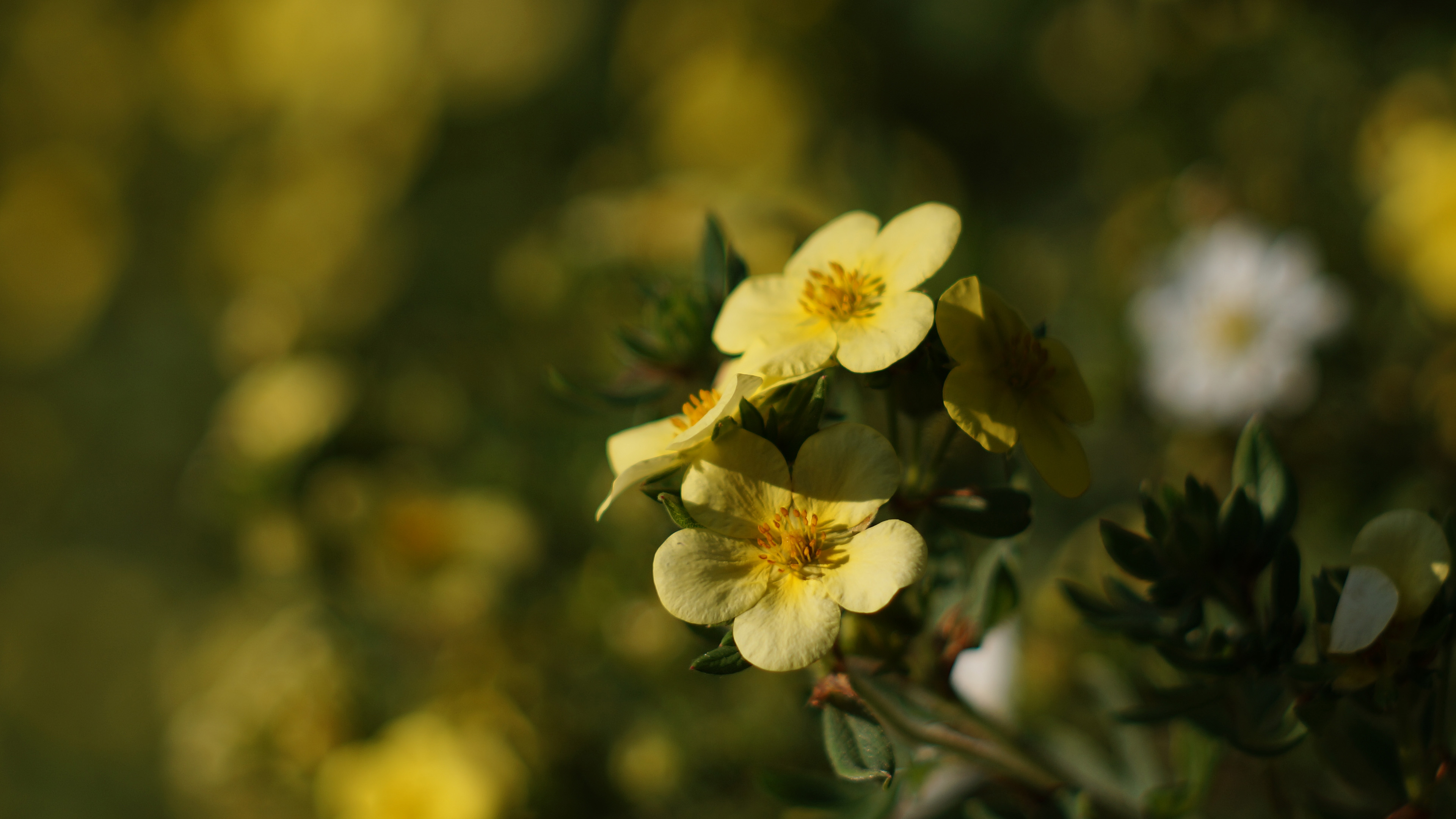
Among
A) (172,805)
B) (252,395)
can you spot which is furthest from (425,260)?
(172,805)

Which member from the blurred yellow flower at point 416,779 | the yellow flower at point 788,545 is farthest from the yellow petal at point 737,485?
the blurred yellow flower at point 416,779

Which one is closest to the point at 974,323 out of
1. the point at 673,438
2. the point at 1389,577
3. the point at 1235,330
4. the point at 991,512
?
the point at 991,512

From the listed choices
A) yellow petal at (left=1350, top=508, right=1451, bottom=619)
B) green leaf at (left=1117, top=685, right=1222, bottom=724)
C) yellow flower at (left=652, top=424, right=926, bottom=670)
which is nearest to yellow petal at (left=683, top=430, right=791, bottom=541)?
yellow flower at (left=652, top=424, right=926, bottom=670)

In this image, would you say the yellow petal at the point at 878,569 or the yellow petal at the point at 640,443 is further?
the yellow petal at the point at 640,443

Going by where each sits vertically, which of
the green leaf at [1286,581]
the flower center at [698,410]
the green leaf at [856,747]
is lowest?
the green leaf at [856,747]

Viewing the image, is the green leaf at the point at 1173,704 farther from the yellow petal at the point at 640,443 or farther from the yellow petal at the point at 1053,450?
the yellow petal at the point at 640,443

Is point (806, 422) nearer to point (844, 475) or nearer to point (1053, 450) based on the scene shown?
point (844, 475)
